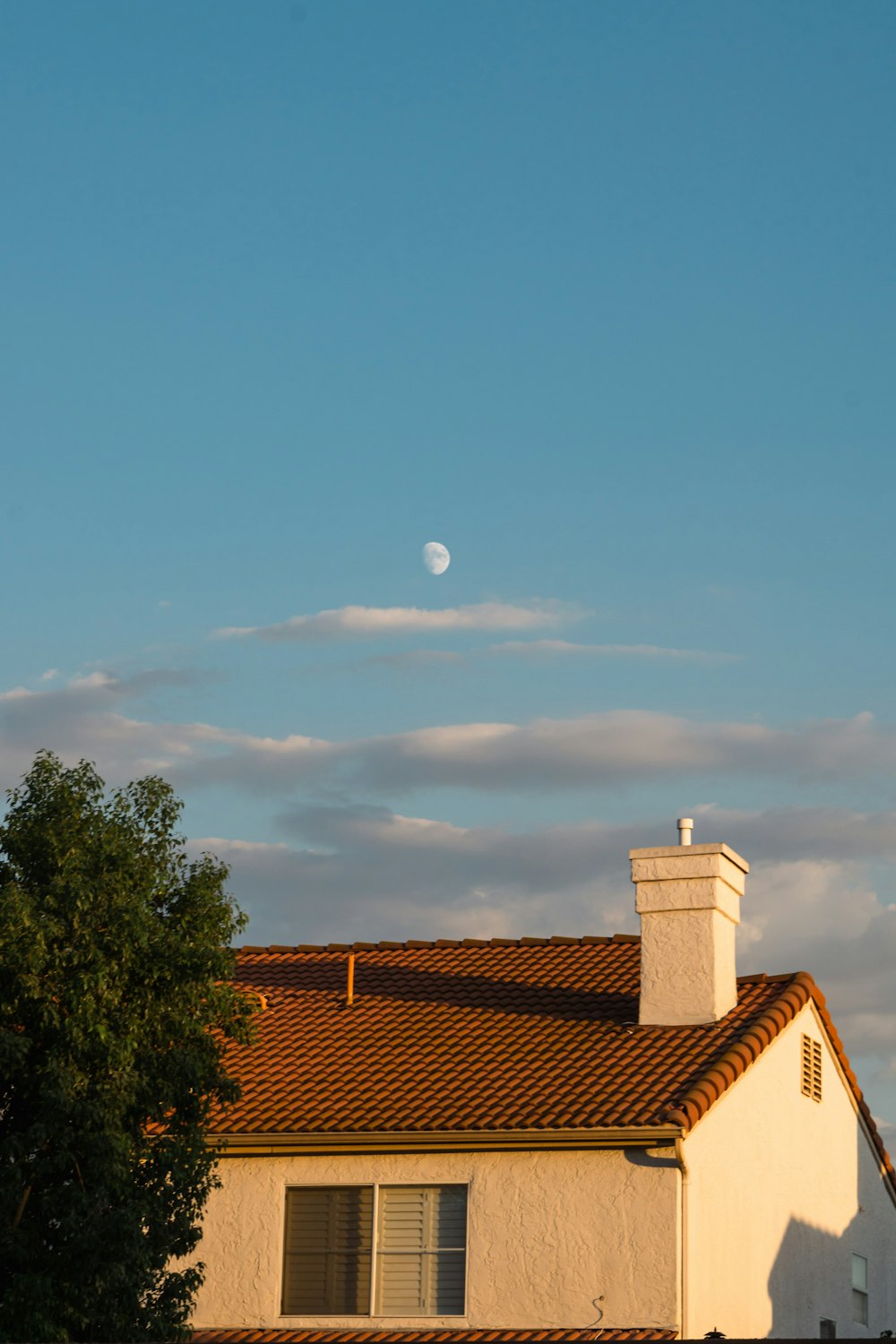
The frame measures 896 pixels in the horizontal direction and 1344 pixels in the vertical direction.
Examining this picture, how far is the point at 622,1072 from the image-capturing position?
2233cm

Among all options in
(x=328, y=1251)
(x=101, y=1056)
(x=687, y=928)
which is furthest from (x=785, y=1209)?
(x=101, y=1056)

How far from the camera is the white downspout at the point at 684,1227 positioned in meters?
20.7

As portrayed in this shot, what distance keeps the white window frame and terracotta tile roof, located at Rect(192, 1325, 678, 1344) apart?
25 cm

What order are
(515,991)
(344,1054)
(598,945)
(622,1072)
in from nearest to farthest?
(622,1072)
(344,1054)
(515,991)
(598,945)

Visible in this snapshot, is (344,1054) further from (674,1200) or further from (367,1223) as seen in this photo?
(674,1200)

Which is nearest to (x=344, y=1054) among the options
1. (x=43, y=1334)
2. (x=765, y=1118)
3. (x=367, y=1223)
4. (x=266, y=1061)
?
(x=266, y=1061)

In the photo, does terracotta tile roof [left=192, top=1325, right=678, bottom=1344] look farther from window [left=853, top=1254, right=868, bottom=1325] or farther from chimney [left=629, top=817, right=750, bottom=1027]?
window [left=853, top=1254, right=868, bottom=1325]

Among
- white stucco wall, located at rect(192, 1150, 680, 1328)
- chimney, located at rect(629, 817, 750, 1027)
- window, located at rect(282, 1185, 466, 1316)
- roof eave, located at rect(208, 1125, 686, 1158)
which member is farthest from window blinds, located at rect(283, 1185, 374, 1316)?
chimney, located at rect(629, 817, 750, 1027)

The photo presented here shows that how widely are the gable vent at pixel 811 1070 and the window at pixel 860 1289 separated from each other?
2.94 meters

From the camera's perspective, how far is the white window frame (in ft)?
70.3

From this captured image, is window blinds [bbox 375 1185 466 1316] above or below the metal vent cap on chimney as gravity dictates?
below

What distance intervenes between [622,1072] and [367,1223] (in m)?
3.68

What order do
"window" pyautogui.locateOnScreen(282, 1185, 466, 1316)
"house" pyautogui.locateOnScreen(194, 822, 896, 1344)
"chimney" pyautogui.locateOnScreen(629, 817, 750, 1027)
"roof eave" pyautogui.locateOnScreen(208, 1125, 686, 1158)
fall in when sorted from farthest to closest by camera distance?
"chimney" pyautogui.locateOnScreen(629, 817, 750, 1027) → "window" pyautogui.locateOnScreen(282, 1185, 466, 1316) → "house" pyautogui.locateOnScreen(194, 822, 896, 1344) → "roof eave" pyautogui.locateOnScreen(208, 1125, 686, 1158)

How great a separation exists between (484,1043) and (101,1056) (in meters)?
7.23
